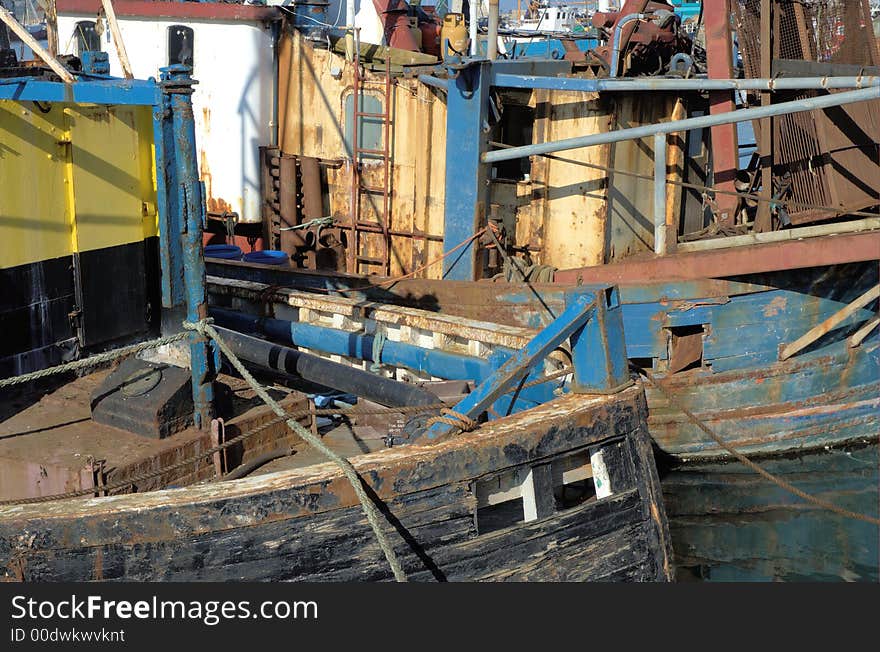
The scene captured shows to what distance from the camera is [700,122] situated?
28.8 feet

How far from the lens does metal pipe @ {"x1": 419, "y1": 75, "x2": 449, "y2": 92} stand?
1019cm

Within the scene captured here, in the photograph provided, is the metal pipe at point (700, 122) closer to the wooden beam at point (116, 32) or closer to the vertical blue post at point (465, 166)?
the vertical blue post at point (465, 166)

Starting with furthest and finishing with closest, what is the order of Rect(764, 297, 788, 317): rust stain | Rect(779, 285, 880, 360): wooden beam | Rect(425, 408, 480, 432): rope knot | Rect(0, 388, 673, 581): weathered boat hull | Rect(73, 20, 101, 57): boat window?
Rect(73, 20, 101, 57): boat window, Rect(764, 297, 788, 317): rust stain, Rect(779, 285, 880, 360): wooden beam, Rect(425, 408, 480, 432): rope knot, Rect(0, 388, 673, 581): weathered boat hull

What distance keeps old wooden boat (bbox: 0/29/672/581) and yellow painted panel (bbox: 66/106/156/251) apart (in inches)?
0.5

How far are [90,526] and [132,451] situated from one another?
0.96 metres

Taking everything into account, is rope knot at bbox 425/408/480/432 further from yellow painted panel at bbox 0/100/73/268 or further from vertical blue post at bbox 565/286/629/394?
yellow painted panel at bbox 0/100/73/268

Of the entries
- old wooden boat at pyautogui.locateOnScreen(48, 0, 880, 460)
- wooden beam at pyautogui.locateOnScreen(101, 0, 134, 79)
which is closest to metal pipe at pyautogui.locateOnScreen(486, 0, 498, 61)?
old wooden boat at pyautogui.locateOnScreen(48, 0, 880, 460)

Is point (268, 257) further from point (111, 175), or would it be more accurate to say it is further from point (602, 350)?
point (602, 350)

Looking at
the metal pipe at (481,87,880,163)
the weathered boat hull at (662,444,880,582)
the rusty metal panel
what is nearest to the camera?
the metal pipe at (481,87,880,163)

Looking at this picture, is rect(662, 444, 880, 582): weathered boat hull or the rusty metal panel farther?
the rusty metal panel

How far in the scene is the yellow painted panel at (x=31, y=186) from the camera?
6.12m

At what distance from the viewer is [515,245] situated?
10.9 m

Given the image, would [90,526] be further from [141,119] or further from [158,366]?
[141,119]

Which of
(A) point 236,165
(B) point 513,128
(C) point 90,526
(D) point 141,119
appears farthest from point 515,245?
(C) point 90,526
